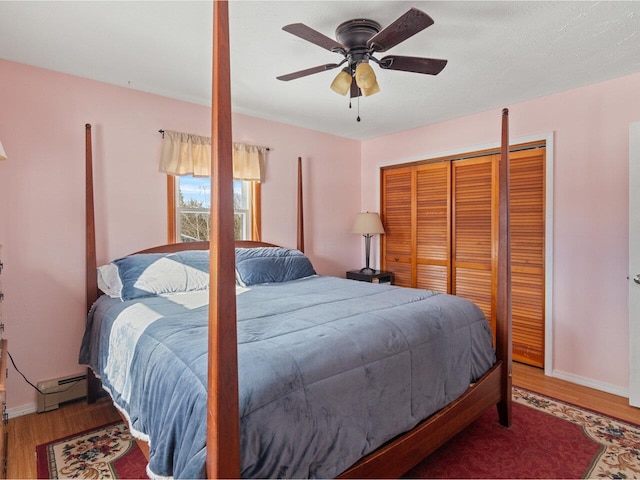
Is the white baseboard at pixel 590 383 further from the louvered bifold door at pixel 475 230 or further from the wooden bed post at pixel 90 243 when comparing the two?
the wooden bed post at pixel 90 243

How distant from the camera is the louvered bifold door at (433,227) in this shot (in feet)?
13.1

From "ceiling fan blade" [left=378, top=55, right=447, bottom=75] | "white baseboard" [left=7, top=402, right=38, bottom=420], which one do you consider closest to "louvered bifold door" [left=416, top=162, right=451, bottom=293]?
"ceiling fan blade" [left=378, top=55, right=447, bottom=75]

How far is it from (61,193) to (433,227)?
3.51 meters

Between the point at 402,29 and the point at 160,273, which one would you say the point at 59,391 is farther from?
the point at 402,29

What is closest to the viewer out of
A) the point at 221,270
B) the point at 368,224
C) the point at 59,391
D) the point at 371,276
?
the point at 221,270

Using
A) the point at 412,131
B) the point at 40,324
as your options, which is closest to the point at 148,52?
the point at 40,324

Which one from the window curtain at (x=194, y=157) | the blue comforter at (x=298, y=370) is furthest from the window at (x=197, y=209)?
the blue comforter at (x=298, y=370)

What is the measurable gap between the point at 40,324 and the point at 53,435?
2.54ft

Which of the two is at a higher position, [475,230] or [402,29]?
[402,29]

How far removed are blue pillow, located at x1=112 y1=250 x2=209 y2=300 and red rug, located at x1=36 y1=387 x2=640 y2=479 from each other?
90 centimetres

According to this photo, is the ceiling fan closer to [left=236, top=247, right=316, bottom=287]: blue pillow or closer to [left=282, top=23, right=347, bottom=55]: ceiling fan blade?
[left=282, top=23, right=347, bottom=55]: ceiling fan blade

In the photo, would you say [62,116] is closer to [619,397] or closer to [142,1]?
[142,1]

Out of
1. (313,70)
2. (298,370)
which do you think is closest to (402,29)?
(313,70)

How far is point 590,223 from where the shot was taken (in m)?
2.90
